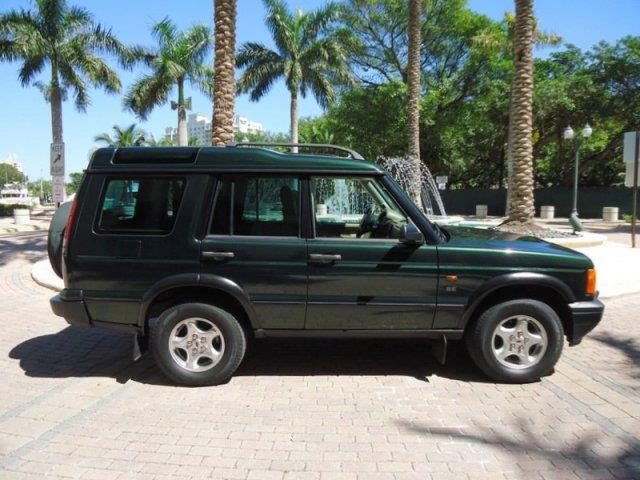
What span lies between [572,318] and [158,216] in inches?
142

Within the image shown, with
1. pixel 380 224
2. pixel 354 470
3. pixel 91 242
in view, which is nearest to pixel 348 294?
pixel 380 224

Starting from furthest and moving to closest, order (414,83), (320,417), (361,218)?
(414,83) < (361,218) < (320,417)

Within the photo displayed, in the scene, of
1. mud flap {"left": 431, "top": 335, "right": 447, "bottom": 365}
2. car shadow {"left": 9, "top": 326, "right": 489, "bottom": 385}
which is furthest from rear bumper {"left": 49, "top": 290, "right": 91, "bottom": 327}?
mud flap {"left": 431, "top": 335, "right": 447, "bottom": 365}

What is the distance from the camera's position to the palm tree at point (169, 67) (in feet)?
108

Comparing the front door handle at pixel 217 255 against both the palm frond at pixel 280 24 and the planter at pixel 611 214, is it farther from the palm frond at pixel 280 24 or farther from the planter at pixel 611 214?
the planter at pixel 611 214

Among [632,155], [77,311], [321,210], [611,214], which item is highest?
[632,155]

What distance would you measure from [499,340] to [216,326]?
2.42 m

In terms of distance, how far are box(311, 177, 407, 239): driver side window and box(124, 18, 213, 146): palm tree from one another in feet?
99.7

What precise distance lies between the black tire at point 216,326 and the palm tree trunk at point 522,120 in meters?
11.1

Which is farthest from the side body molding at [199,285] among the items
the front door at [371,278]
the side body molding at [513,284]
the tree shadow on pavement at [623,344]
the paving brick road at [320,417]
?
the tree shadow on pavement at [623,344]

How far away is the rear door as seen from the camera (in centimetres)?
442

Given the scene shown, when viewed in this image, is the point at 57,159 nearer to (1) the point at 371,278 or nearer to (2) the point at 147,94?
(1) the point at 371,278

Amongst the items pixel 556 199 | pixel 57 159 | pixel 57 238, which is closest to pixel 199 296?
pixel 57 238

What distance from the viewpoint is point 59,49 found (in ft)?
88.7
